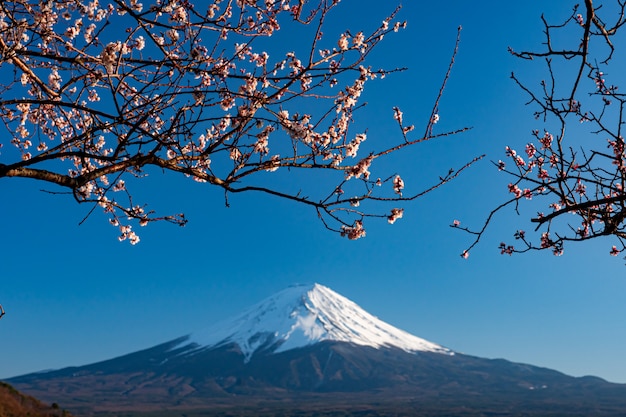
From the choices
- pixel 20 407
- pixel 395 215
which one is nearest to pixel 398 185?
pixel 395 215

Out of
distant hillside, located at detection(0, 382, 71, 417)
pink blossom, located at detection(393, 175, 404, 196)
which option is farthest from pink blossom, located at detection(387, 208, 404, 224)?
distant hillside, located at detection(0, 382, 71, 417)

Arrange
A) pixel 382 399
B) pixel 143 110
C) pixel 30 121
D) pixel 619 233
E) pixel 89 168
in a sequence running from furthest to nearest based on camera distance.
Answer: pixel 382 399 < pixel 30 121 < pixel 89 168 < pixel 143 110 < pixel 619 233

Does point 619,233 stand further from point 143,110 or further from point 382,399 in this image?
point 382,399

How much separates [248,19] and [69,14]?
172cm

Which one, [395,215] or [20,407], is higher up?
[395,215]

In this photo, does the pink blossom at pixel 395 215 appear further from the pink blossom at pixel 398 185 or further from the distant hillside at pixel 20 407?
the distant hillside at pixel 20 407

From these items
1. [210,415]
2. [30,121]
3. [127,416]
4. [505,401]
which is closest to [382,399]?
[505,401]

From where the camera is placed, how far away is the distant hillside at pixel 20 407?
111 feet

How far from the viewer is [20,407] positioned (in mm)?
35562

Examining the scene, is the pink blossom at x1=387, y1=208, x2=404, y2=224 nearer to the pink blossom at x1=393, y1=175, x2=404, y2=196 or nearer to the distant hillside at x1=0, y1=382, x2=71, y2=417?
the pink blossom at x1=393, y1=175, x2=404, y2=196

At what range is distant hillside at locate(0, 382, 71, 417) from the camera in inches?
1331

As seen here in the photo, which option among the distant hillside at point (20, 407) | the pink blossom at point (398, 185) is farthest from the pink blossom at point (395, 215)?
the distant hillside at point (20, 407)

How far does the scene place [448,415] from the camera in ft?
442

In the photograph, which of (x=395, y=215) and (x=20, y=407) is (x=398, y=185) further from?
(x=20, y=407)
